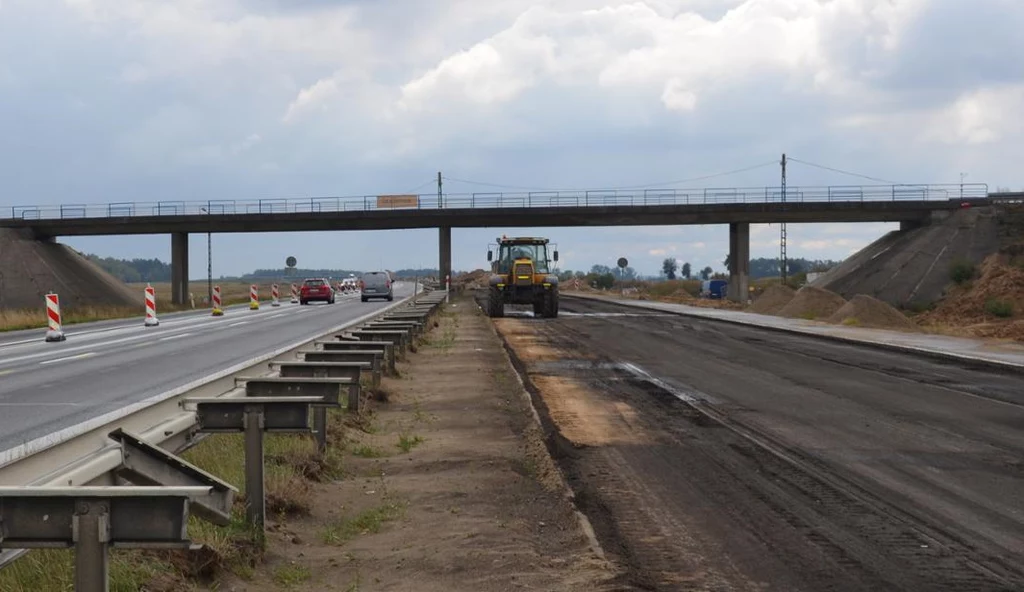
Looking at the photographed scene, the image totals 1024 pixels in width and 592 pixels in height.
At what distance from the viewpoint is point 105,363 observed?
2197 cm

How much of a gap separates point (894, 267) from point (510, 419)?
183 ft

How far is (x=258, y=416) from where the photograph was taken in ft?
24.7

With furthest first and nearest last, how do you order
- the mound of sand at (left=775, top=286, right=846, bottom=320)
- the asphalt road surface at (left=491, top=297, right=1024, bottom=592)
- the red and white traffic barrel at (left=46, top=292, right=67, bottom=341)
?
the mound of sand at (left=775, top=286, right=846, bottom=320)
the red and white traffic barrel at (left=46, top=292, right=67, bottom=341)
the asphalt road surface at (left=491, top=297, right=1024, bottom=592)

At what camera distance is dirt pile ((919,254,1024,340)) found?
46.2 metres

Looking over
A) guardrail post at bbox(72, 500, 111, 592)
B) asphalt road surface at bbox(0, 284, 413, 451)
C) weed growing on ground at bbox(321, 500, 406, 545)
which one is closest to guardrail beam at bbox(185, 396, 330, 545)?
weed growing on ground at bbox(321, 500, 406, 545)

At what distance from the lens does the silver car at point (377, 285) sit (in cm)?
6606

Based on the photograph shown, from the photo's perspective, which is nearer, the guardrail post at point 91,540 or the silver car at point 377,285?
the guardrail post at point 91,540

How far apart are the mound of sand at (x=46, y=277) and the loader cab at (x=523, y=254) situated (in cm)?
2938

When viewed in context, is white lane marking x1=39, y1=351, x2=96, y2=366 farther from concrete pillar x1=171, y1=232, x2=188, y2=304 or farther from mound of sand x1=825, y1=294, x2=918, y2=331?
concrete pillar x1=171, y1=232, x2=188, y2=304

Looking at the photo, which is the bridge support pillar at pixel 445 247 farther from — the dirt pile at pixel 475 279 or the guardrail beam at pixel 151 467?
the guardrail beam at pixel 151 467

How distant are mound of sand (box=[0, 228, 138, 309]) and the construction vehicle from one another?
2960 cm

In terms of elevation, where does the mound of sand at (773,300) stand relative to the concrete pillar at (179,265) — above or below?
below

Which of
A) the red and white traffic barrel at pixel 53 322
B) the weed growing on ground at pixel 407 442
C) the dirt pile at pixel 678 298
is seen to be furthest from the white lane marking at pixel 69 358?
the dirt pile at pixel 678 298

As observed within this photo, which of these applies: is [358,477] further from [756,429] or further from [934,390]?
[934,390]
